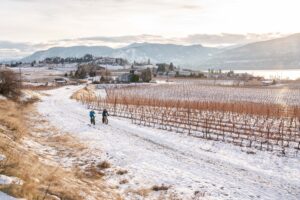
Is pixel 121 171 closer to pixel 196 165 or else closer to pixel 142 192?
pixel 142 192

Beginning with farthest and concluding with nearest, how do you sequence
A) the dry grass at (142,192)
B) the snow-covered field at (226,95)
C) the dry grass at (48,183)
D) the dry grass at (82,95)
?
the snow-covered field at (226,95) < the dry grass at (82,95) < the dry grass at (142,192) < the dry grass at (48,183)

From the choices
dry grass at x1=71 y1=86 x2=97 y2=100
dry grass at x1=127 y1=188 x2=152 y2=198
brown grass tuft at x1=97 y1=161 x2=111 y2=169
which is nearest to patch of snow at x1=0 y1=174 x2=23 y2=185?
dry grass at x1=127 y1=188 x2=152 y2=198

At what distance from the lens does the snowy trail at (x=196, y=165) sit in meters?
16.4

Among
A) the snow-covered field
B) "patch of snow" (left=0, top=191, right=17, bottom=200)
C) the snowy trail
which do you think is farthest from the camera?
the snow-covered field

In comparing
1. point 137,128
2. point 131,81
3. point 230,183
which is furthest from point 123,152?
point 131,81

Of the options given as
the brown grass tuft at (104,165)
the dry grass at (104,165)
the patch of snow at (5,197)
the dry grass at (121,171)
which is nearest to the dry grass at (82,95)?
the dry grass at (104,165)

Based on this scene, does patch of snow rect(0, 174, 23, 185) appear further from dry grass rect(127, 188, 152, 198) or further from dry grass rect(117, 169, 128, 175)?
dry grass rect(117, 169, 128, 175)

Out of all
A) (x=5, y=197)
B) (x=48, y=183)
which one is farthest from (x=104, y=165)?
(x=5, y=197)

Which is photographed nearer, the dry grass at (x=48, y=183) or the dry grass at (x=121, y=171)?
the dry grass at (x=48, y=183)

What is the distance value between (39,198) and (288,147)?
68.3 ft

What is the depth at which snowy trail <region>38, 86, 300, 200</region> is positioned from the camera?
16.4 meters

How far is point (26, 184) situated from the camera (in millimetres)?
10148

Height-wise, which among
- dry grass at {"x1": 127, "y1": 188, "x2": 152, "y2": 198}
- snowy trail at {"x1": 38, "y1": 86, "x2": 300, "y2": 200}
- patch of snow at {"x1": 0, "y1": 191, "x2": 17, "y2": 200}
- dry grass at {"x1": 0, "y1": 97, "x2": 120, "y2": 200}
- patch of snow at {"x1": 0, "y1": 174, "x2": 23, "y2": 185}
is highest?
patch of snow at {"x1": 0, "y1": 191, "x2": 17, "y2": 200}

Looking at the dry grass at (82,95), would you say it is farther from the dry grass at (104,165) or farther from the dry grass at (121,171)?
the dry grass at (121,171)
